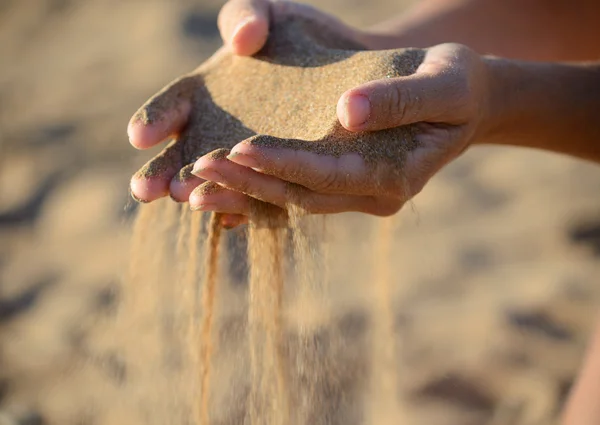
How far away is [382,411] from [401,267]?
0.63 meters

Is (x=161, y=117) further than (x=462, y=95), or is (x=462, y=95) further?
(x=161, y=117)

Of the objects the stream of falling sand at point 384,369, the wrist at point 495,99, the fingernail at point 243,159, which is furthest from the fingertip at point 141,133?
the stream of falling sand at point 384,369

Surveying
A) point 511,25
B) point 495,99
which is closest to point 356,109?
point 495,99

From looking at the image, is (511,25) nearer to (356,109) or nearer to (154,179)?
(356,109)

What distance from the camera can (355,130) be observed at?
Result: 4.25 ft

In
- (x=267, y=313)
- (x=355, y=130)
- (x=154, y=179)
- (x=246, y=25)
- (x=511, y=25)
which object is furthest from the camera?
(x=511, y=25)

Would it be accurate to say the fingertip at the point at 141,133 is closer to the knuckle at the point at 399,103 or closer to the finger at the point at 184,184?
the finger at the point at 184,184

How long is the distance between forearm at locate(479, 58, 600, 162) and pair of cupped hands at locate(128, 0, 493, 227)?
5 cm

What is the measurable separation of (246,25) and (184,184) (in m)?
Answer: 0.50

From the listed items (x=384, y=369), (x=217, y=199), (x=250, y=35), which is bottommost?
(x=384, y=369)

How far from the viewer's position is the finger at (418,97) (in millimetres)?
1264

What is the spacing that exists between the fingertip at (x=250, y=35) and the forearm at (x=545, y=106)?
54 centimetres

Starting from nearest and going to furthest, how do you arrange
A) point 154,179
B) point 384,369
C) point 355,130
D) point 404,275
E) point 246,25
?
point 355,130 → point 154,179 → point 246,25 → point 384,369 → point 404,275

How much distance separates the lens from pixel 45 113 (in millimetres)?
3664
